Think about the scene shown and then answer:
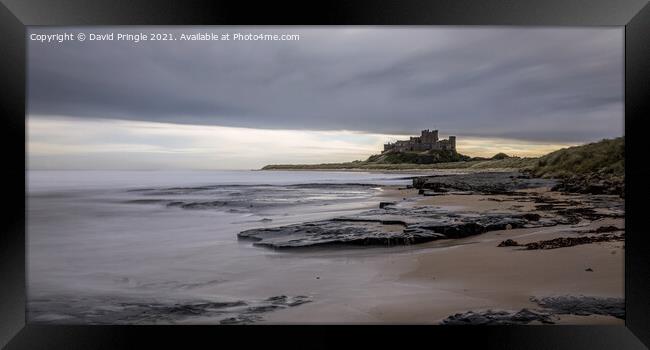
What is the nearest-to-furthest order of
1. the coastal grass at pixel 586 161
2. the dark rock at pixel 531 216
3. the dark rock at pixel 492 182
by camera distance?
the coastal grass at pixel 586 161, the dark rock at pixel 492 182, the dark rock at pixel 531 216

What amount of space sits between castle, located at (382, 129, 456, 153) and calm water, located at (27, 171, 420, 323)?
2.17 feet

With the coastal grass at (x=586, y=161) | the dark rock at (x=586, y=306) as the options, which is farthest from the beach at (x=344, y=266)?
the coastal grass at (x=586, y=161)

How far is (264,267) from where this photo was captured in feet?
16.4

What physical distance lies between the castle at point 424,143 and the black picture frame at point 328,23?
165 centimetres

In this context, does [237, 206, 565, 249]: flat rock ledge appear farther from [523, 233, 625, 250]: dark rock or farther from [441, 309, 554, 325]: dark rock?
[441, 309, 554, 325]: dark rock

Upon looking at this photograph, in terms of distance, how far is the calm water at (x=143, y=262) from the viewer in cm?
443

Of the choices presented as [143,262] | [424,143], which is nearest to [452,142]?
[424,143]

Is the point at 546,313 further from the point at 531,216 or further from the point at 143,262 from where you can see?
the point at 143,262

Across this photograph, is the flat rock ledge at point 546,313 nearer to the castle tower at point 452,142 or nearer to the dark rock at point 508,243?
the dark rock at point 508,243

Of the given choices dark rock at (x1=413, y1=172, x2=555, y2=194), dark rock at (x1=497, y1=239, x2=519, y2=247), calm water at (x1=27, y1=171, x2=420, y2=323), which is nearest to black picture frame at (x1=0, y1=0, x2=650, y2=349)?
calm water at (x1=27, y1=171, x2=420, y2=323)

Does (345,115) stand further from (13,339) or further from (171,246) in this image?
(13,339)

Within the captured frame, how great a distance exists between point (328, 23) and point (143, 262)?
11.2 ft

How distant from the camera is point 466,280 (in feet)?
15.0

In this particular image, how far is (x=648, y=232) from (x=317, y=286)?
3249 millimetres
